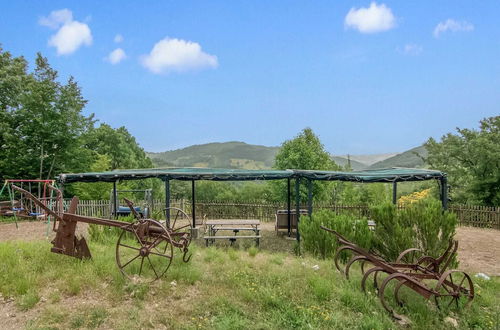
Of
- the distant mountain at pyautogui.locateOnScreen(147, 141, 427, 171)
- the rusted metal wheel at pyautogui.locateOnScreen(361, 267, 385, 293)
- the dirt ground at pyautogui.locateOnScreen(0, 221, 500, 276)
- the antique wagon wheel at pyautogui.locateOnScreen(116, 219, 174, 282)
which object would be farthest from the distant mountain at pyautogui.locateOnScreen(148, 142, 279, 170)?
the rusted metal wheel at pyautogui.locateOnScreen(361, 267, 385, 293)

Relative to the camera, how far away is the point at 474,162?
17.7m

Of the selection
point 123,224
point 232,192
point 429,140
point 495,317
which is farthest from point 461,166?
point 232,192

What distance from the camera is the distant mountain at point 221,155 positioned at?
269 ft

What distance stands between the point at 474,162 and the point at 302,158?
359 inches

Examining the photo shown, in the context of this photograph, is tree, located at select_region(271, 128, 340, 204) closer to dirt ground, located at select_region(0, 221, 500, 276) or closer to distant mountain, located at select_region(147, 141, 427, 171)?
dirt ground, located at select_region(0, 221, 500, 276)

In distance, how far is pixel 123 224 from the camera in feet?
17.3

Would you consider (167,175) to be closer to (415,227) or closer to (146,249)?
(146,249)

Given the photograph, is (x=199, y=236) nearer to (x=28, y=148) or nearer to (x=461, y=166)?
(x=28, y=148)

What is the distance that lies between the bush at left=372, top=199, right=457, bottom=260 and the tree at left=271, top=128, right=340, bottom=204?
13677 millimetres

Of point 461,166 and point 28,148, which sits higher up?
point 28,148

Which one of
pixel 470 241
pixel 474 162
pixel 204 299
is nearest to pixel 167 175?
pixel 204 299

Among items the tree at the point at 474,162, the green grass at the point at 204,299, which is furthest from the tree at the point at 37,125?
the tree at the point at 474,162

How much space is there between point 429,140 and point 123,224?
2225 centimetres

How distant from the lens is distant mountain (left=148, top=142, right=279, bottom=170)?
82125 mm
